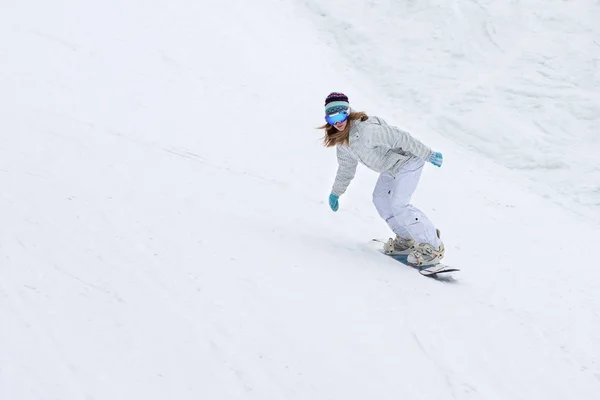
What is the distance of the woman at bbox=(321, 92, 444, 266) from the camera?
5586 mm

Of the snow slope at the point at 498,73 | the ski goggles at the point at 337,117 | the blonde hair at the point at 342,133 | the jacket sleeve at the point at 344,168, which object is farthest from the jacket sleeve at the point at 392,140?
the snow slope at the point at 498,73

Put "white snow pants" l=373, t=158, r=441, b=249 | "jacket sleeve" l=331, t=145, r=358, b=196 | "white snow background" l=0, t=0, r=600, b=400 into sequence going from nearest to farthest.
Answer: "white snow background" l=0, t=0, r=600, b=400 < "white snow pants" l=373, t=158, r=441, b=249 < "jacket sleeve" l=331, t=145, r=358, b=196

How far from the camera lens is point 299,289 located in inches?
190

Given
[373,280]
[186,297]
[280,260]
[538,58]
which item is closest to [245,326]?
[186,297]

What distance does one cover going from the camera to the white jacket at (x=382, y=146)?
18.3ft

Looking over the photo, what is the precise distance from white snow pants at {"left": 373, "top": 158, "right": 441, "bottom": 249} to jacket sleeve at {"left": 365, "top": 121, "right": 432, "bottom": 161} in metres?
0.17

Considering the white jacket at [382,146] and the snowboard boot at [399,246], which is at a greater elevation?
the white jacket at [382,146]

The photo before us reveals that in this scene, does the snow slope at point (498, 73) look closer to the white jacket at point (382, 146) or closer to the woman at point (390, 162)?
the woman at point (390, 162)

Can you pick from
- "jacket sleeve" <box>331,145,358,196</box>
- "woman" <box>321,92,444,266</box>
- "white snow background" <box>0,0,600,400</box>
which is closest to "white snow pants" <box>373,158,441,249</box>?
"woman" <box>321,92,444,266</box>

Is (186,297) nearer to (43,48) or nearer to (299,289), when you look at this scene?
(299,289)

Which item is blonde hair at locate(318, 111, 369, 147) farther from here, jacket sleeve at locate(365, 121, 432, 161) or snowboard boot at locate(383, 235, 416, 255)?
snowboard boot at locate(383, 235, 416, 255)

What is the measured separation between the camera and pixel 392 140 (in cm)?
560

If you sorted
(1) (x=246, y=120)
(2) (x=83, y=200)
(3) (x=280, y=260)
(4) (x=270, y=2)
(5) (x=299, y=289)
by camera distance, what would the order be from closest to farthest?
(5) (x=299, y=289)
(3) (x=280, y=260)
(2) (x=83, y=200)
(1) (x=246, y=120)
(4) (x=270, y=2)

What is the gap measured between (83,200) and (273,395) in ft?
9.28
